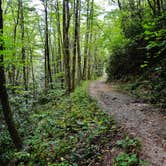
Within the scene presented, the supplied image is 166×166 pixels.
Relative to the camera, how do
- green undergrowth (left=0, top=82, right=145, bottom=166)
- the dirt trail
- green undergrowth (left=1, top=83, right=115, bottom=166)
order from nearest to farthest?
the dirt trail
green undergrowth (left=0, top=82, right=145, bottom=166)
green undergrowth (left=1, top=83, right=115, bottom=166)

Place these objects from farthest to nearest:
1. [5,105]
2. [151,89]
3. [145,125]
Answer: [151,89] → [5,105] → [145,125]

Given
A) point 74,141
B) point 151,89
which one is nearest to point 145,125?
point 74,141

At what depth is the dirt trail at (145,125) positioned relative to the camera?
4495 mm

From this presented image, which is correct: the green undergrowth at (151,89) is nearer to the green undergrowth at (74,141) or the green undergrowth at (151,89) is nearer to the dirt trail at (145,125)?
the dirt trail at (145,125)

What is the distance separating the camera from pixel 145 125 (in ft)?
20.3

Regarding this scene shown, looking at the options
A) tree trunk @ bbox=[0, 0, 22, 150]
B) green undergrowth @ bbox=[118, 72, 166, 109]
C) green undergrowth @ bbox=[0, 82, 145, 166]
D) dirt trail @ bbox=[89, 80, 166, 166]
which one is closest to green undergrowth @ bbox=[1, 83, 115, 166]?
green undergrowth @ bbox=[0, 82, 145, 166]

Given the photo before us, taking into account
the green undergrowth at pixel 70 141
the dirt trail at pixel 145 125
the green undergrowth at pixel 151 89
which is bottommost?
the green undergrowth at pixel 70 141

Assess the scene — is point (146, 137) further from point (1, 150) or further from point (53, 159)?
point (1, 150)

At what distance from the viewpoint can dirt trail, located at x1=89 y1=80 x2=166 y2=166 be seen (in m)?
4.49

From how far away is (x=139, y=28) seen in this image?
13.6 metres

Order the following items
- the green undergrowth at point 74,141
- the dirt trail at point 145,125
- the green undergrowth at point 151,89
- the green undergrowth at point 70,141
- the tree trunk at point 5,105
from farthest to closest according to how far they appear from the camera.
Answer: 1. the green undergrowth at point 151,89
2. the tree trunk at point 5,105
3. the green undergrowth at point 70,141
4. the green undergrowth at point 74,141
5. the dirt trail at point 145,125

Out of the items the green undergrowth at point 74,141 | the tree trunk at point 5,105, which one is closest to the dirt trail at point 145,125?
the green undergrowth at point 74,141

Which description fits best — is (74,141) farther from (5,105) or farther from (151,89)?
→ (151,89)

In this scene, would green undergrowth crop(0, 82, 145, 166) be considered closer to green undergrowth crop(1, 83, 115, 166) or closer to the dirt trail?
green undergrowth crop(1, 83, 115, 166)
